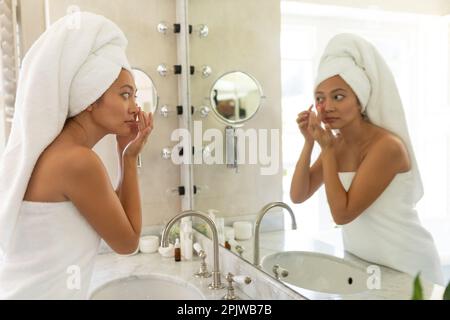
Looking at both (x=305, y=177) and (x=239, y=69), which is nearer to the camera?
(x=305, y=177)

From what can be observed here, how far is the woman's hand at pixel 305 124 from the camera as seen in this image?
1011 mm

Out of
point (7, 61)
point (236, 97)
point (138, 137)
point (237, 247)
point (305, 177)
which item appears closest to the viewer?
point (305, 177)

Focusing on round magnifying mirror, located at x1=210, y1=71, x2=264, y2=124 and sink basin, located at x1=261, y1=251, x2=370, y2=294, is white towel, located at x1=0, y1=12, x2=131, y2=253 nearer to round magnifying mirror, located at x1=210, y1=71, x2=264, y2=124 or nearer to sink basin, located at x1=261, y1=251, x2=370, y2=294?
round magnifying mirror, located at x1=210, y1=71, x2=264, y2=124

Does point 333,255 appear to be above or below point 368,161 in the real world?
below

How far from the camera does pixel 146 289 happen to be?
1.46 m

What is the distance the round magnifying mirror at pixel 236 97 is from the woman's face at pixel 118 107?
16.5 inches

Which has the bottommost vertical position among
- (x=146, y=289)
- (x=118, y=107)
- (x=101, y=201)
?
(x=146, y=289)

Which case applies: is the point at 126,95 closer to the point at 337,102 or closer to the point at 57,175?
the point at 57,175

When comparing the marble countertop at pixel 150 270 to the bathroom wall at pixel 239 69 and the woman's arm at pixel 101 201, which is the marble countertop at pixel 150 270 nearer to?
the bathroom wall at pixel 239 69

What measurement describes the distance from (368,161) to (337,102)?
0.51 ft

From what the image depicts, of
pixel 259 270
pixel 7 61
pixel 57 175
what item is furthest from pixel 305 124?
pixel 7 61

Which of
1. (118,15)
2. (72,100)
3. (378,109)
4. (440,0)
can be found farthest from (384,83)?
(118,15)

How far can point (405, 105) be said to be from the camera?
28.4 inches

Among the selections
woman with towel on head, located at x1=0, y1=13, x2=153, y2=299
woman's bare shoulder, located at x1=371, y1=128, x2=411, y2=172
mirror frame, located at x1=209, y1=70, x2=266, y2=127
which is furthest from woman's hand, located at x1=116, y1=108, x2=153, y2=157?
woman's bare shoulder, located at x1=371, y1=128, x2=411, y2=172
